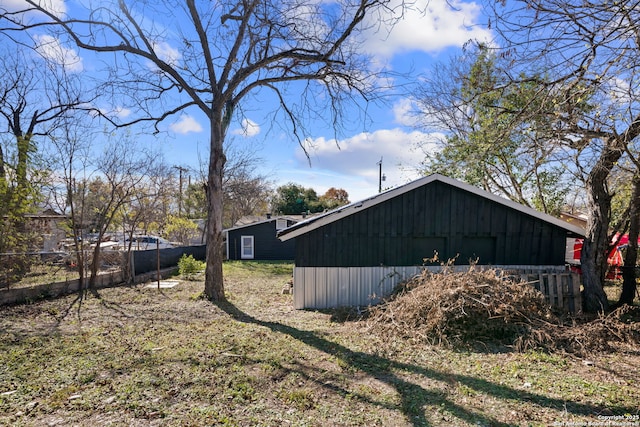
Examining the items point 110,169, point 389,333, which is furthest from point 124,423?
point 110,169

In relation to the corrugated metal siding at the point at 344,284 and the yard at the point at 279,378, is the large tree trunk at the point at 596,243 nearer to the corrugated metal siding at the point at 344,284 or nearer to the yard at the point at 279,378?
the corrugated metal siding at the point at 344,284

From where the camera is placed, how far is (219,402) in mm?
3594

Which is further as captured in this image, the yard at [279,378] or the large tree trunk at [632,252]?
the large tree trunk at [632,252]

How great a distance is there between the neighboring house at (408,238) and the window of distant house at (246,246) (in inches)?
616

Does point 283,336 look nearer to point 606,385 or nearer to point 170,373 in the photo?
point 170,373

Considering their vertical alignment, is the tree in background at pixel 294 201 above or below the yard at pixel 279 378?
above

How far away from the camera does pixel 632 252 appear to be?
7844mm

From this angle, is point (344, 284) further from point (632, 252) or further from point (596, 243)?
point (632, 252)

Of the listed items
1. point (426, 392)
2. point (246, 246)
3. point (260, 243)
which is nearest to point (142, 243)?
point (246, 246)

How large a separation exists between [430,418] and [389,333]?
2.79 meters

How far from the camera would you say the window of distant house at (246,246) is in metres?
23.8

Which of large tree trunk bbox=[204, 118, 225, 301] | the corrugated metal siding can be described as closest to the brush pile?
the corrugated metal siding

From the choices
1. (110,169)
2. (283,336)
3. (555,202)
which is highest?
(110,169)

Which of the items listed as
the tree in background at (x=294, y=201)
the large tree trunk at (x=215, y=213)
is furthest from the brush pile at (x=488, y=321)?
the tree in background at (x=294, y=201)
